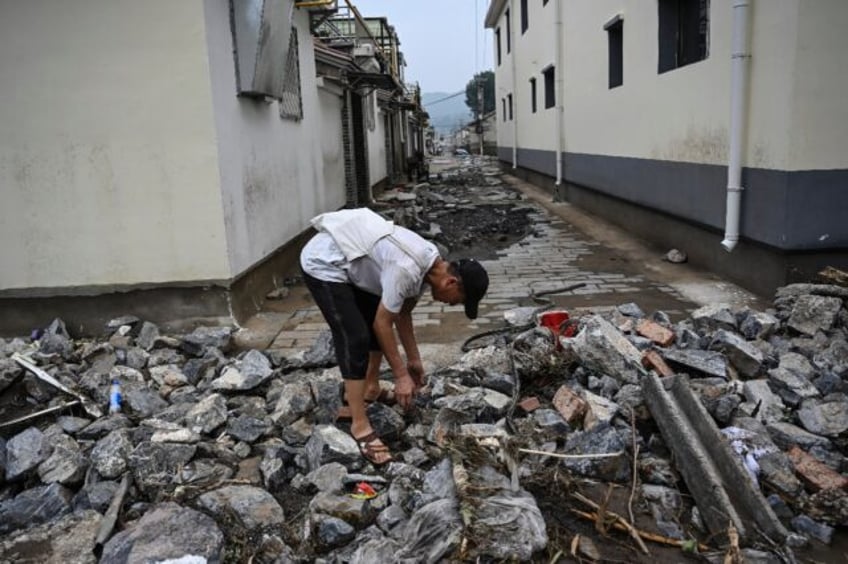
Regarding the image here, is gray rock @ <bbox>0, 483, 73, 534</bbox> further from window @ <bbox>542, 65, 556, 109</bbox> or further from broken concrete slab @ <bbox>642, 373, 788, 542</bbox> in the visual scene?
window @ <bbox>542, 65, 556, 109</bbox>

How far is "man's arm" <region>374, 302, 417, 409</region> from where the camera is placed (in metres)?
3.26

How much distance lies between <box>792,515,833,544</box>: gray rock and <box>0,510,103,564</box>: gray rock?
10.3 ft

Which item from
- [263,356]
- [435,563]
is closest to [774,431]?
[435,563]

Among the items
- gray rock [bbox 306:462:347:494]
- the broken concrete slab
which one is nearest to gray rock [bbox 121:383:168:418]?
gray rock [bbox 306:462:347:494]

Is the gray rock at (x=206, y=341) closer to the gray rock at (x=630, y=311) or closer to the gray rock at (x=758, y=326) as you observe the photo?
the gray rock at (x=630, y=311)

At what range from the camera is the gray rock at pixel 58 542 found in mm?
2893

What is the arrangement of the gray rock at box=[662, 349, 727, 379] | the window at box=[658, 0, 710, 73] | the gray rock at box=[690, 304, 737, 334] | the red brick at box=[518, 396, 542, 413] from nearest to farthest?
the red brick at box=[518, 396, 542, 413], the gray rock at box=[662, 349, 727, 379], the gray rock at box=[690, 304, 737, 334], the window at box=[658, 0, 710, 73]

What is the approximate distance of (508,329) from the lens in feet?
17.7

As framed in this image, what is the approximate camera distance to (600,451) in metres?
3.42

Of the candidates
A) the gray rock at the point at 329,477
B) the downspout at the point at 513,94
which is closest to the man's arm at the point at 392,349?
the gray rock at the point at 329,477

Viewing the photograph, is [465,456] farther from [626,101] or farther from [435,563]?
[626,101]

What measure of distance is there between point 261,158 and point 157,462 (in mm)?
4106

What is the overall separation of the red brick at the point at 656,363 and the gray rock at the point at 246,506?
243 cm

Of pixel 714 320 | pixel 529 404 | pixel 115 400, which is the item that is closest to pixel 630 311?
pixel 714 320
